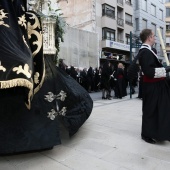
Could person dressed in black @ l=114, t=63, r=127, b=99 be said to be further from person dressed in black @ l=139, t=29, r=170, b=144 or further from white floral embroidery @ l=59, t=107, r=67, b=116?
white floral embroidery @ l=59, t=107, r=67, b=116

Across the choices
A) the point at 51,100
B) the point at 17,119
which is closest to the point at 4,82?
the point at 17,119

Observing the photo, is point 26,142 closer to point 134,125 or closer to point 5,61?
point 5,61

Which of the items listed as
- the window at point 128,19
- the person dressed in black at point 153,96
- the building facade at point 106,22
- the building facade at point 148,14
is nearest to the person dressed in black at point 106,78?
the person dressed in black at point 153,96

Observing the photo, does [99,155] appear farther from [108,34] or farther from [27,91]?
[108,34]

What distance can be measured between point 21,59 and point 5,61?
5.5 inches

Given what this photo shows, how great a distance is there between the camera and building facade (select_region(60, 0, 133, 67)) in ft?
83.0

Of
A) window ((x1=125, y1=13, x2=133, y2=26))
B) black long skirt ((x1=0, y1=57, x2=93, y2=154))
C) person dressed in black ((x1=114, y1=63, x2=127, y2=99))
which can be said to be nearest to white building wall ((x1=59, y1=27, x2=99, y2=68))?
person dressed in black ((x1=114, y1=63, x2=127, y2=99))

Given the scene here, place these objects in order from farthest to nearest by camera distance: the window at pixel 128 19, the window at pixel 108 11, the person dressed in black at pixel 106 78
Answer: the window at pixel 128 19 < the window at pixel 108 11 < the person dressed in black at pixel 106 78

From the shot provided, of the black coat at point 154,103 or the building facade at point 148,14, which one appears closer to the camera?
the black coat at point 154,103

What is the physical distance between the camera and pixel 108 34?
2645cm

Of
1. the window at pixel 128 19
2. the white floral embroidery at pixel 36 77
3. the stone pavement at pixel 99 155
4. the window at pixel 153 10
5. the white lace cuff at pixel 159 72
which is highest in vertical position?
the window at pixel 153 10

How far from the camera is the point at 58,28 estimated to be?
3.78 metres

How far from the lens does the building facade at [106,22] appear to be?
25312mm

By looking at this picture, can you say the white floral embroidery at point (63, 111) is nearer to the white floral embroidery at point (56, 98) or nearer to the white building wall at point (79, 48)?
the white floral embroidery at point (56, 98)
